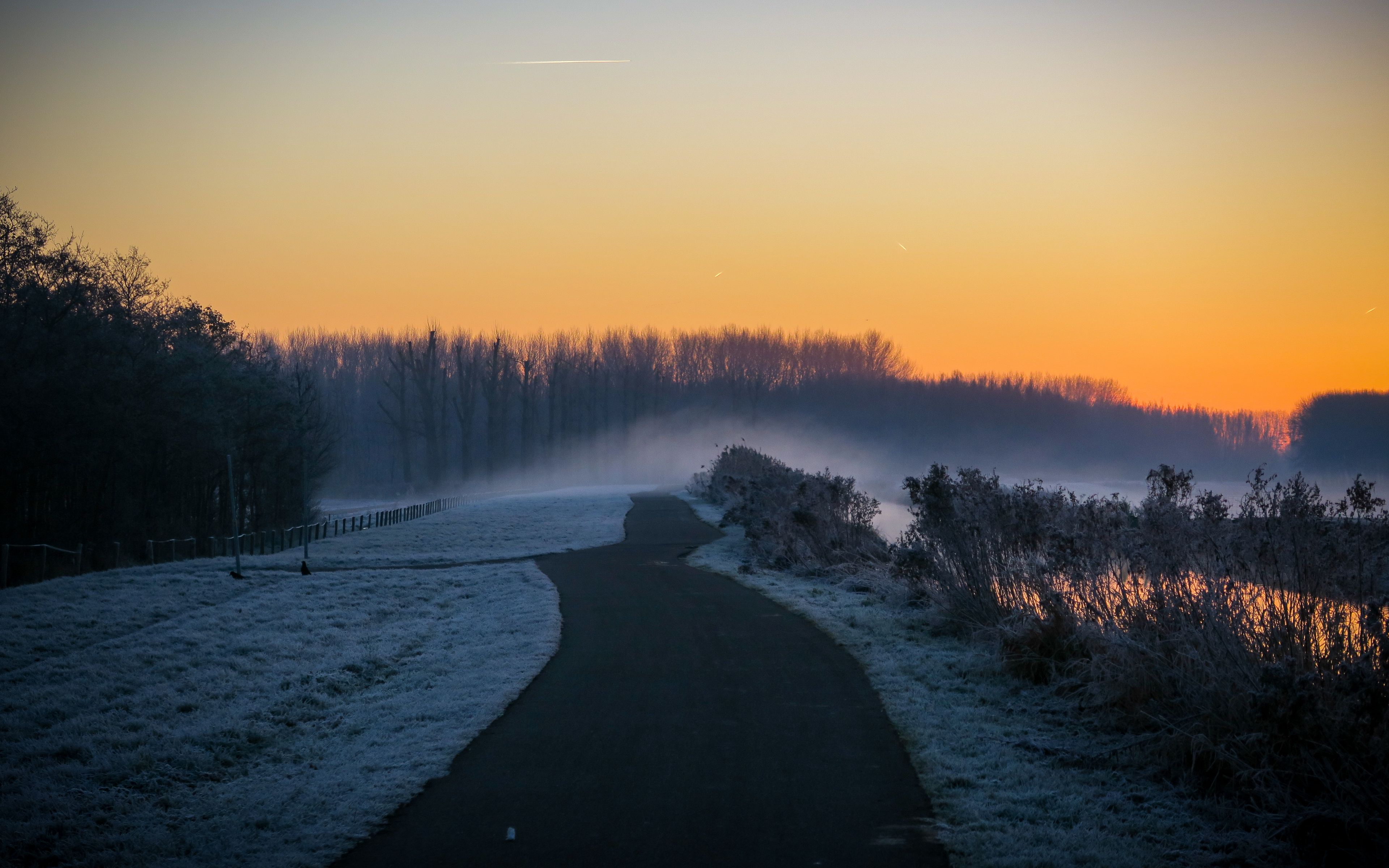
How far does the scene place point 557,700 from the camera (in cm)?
832

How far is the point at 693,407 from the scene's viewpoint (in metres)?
104

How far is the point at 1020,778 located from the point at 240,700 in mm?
7899

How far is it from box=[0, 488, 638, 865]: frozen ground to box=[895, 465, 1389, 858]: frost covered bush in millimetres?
5287

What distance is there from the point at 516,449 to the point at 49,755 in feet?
304

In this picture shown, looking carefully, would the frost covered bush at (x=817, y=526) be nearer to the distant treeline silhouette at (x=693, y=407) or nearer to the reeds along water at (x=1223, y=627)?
the reeds along water at (x=1223, y=627)

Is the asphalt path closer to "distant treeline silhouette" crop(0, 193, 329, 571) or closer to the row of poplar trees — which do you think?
"distant treeline silhouette" crop(0, 193, 329, 571)

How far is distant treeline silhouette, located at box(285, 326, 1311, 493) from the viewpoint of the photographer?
9388 centimetres

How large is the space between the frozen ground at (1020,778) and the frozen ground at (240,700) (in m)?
3.66

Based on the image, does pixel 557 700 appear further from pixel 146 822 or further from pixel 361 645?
pixel 361 645

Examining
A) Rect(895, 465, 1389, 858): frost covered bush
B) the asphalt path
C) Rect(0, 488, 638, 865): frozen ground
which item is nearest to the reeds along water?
Rect(895, 465, 1389, 858): frost covered bush

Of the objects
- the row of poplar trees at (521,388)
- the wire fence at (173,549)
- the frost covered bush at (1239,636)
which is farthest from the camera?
the row of poplar trees at (521,388)

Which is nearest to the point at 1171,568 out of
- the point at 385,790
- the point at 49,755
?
the point at 385,790

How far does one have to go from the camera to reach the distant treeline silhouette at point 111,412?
2562 centimetres

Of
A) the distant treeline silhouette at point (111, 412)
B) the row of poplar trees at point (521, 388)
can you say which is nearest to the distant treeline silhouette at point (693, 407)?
the row of poplar trees at point (521, 388)
